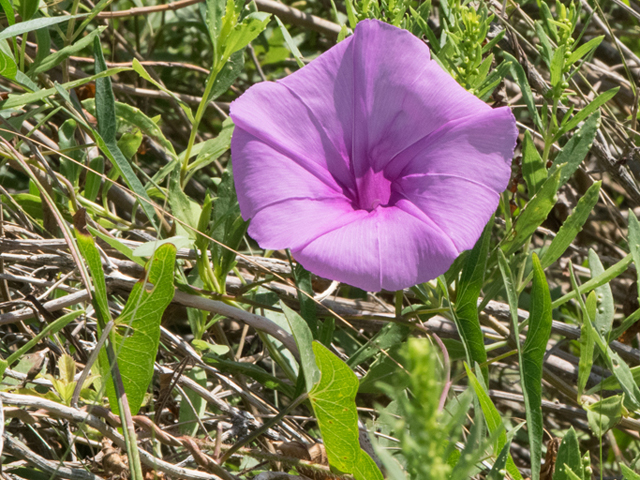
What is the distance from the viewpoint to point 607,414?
1174 millimetres

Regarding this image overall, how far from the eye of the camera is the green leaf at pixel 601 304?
129 centimetres

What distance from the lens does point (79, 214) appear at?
1071mm

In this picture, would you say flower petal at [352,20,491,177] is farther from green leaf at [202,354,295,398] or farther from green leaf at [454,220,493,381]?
green leaf at [202,354,295,398]

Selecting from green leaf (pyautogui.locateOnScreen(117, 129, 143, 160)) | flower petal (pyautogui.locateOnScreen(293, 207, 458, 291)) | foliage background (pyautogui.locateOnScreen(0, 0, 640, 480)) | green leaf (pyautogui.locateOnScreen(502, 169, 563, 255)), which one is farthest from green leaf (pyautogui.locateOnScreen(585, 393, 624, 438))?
green leaf (pyautogui.locateOnScreen(117, 129, 143, 160))

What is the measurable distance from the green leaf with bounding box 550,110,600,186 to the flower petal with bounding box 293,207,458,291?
15.8 inches

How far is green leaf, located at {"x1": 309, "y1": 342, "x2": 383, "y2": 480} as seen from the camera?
36.8 inches

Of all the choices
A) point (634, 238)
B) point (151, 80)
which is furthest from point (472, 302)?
point (151, 80)

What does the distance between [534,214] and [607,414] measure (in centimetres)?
36

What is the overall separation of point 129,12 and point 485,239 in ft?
3.66

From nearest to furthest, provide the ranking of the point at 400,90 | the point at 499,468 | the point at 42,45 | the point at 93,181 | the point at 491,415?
the point at 499,468, the point at 491,415, the point at 400,90, the point at 42,45, the point at 93,181

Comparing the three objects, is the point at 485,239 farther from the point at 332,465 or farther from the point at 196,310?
the point at 196,310

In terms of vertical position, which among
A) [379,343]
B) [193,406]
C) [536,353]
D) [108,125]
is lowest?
[193,406]

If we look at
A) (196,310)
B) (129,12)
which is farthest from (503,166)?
(129,12)

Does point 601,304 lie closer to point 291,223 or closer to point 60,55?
point 291,223
